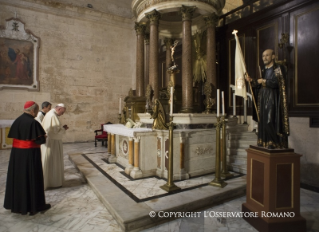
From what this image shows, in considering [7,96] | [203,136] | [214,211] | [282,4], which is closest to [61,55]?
[7,96]

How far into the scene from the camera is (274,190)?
251cm

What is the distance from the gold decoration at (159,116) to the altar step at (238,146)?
1854 mm

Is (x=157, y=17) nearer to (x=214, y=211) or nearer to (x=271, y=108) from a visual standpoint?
(x=271, y=108)

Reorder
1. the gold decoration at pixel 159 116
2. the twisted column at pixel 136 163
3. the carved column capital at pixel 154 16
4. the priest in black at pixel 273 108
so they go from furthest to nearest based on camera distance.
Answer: the carved column capital at pixel 154 16
the gold decoration at pixel 159 116
the twisted column at pixel 136 163
the priest in black at pixel 273 108

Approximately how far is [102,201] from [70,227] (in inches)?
29.5

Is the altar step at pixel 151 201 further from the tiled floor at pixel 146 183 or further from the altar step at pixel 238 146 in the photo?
the altar step at pixel 238 146

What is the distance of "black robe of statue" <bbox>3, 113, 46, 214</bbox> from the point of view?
2896 mm

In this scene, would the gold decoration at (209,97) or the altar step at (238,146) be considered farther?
the gold decoration at (209,97)

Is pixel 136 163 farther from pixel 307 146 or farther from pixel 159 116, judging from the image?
pixel 307 146

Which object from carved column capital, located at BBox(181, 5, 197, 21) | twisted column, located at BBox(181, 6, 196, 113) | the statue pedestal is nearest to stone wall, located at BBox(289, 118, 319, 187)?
the statue pedestal

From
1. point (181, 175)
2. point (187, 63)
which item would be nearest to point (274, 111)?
point (181, 175)

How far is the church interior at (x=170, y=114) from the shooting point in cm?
280

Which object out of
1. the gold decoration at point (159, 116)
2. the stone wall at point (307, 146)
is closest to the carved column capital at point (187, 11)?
the gold decoration at point (159, 116)

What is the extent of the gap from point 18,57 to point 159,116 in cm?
775
